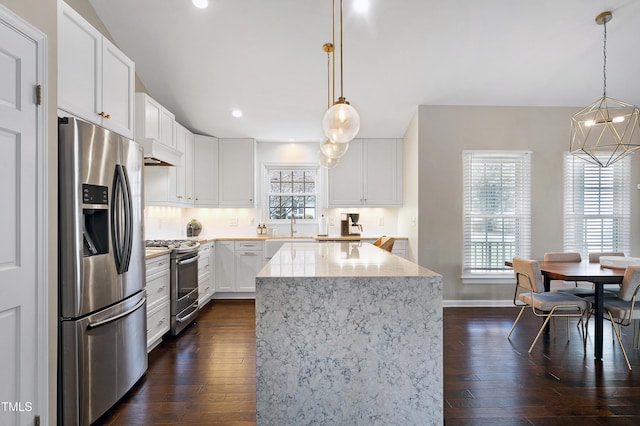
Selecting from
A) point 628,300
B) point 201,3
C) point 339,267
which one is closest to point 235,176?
point 201,3

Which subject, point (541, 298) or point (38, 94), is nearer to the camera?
point (38, 94)

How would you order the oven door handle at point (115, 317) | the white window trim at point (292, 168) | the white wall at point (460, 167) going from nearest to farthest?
the oven door handle at point (115, 317)
the white wall at point (460, 167)
the white window trim at point (292, 168)

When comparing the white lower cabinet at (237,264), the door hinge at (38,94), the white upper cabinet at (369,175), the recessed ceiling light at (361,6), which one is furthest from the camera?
the white upper cabinet at (369,175)

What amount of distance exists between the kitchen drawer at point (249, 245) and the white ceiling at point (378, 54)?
5.75 ft

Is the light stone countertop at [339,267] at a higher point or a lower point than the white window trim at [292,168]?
lower

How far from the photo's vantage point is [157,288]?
10.3 ft

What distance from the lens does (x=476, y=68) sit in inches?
148

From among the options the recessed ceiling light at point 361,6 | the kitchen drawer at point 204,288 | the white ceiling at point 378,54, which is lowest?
the kitchen drawer at point 204,288

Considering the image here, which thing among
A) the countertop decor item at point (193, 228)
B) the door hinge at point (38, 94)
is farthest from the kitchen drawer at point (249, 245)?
the door hinge at point (38, 94)

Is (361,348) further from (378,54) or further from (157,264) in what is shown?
(378,54)

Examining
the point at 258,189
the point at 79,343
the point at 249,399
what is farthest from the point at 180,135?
the point at 249,399

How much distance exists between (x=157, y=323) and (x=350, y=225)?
309cm

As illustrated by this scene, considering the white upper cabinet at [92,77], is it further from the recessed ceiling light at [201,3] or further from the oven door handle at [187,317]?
the oven door handle at [187,317]

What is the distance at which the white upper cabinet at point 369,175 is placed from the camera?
526 cm
